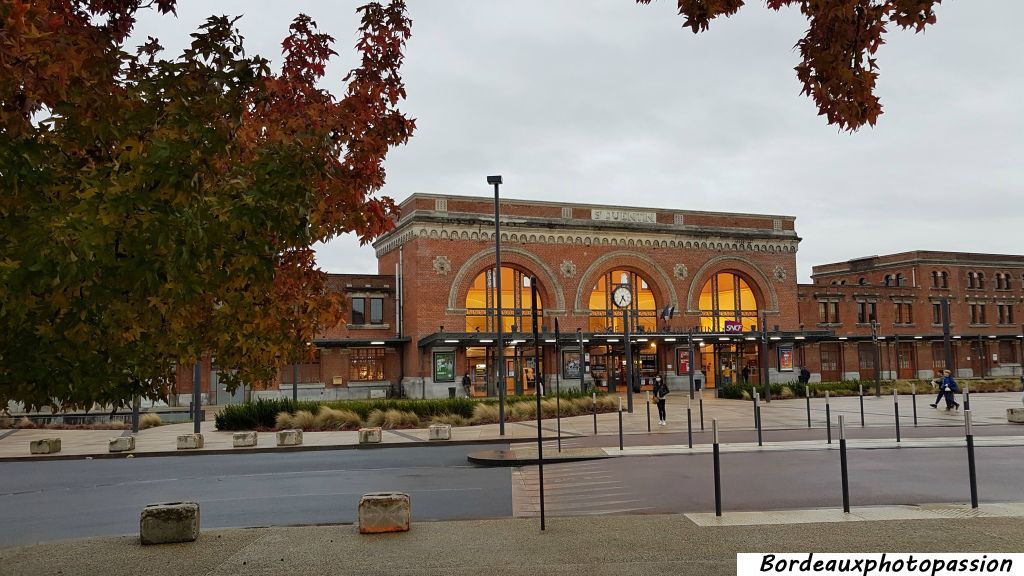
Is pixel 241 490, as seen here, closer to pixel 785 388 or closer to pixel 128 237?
pixel 128 237

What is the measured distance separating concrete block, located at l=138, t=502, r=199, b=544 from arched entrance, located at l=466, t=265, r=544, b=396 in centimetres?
3640

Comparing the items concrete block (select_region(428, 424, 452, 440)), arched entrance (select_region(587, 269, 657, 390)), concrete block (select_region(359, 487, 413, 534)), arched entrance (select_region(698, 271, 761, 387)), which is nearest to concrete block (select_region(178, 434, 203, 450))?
concrete block (select_region(428, 424, 452, 440))

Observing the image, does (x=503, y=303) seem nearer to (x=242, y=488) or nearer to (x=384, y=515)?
(x=242, y=488)

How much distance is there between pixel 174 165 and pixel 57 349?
1.65 meters

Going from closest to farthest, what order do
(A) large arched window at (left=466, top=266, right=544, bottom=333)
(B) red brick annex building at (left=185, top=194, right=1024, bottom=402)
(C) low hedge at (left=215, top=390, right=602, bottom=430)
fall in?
(C) low hedge at (left=215, top=390, right=602, bottom=430) < (B) red brick annex building at (left=185, top=194, right=1024, bottom=402) < (A) large arched window at (left=466, top=266, right=544, bottom=333)

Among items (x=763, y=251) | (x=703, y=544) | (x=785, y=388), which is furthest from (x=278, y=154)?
(x=763, y=251)

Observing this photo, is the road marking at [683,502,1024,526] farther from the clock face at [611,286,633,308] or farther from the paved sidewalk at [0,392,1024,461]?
the clock face at [611,286,633,308]

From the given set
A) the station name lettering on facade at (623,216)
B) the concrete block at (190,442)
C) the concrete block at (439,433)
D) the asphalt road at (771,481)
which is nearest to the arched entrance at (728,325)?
the station name lettering on facade at (623,216)

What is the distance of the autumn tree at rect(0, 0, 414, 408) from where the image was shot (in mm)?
4879

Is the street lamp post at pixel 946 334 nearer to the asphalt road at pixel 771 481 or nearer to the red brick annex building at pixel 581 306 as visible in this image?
the red brick annex building at pixel 581 306

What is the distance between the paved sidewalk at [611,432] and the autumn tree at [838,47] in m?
13.9

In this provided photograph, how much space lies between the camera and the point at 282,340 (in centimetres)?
758

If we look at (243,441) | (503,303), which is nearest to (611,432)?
(243,441)

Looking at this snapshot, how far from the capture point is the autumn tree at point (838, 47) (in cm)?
547
